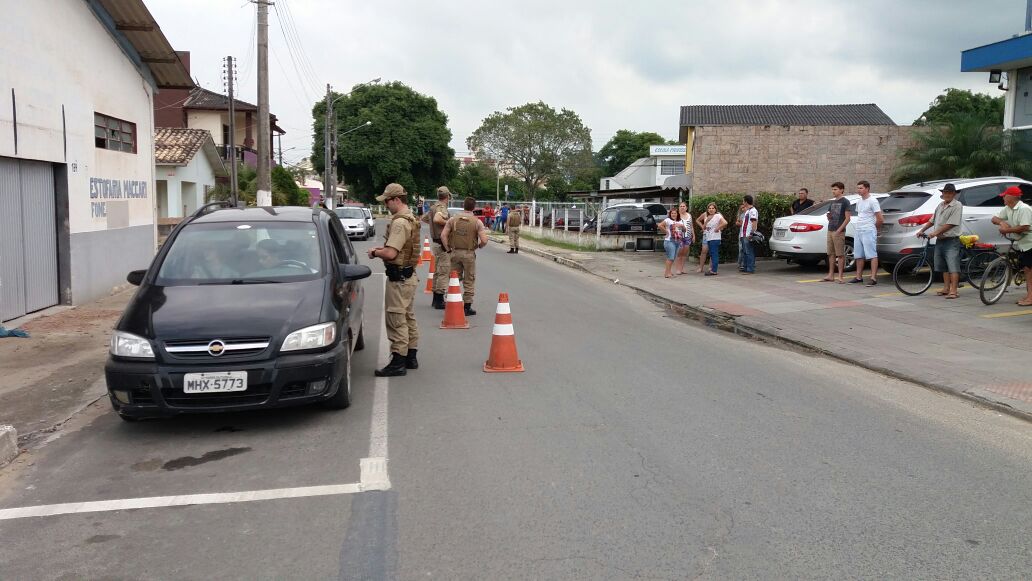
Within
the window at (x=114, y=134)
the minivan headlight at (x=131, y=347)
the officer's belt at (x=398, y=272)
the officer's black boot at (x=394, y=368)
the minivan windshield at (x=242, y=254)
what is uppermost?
the window at (x=114, y=134)

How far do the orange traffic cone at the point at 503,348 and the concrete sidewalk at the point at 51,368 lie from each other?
3.65m

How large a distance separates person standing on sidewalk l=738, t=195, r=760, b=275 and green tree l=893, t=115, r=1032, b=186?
622 cm

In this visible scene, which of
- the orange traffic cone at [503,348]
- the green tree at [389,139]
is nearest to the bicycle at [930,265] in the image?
the orange traffic cone at [503,348]

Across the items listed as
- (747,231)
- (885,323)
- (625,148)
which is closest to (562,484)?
(885,323)

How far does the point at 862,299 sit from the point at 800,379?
5784mm

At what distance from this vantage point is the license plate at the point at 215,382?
5562 mm

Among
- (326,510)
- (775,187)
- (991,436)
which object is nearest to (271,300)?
(326,510)

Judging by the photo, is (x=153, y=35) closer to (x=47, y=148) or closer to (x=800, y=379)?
(x=47, y=148)

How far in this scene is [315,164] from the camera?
68188 mm

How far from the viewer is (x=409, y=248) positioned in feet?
24.9

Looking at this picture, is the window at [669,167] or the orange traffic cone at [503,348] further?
the window at [669,167]

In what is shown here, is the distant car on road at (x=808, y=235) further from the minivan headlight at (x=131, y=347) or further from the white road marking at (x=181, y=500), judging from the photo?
the minivan headlight at (x=131, y=347)

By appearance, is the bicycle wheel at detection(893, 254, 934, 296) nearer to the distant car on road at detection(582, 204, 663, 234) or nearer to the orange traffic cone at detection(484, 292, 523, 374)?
the orange traffic cone at detection(484, 292, 523, 374)

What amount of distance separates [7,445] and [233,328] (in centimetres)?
167
